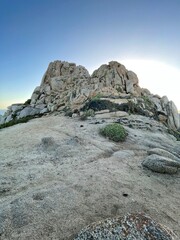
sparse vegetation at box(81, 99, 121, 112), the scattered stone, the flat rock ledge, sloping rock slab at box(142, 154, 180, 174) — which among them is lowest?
sloping rock slab at box(142, 154, 180, 174)

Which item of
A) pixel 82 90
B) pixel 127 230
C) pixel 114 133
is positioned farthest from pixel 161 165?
pixel 82 90

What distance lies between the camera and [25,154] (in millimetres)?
11906

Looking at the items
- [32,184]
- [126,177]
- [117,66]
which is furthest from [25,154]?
[117,66]

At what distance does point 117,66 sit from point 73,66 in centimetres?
1233

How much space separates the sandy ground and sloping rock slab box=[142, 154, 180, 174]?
35 centimetres

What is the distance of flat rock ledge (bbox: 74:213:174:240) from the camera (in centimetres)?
435

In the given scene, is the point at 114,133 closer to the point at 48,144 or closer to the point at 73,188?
the point at 48,144

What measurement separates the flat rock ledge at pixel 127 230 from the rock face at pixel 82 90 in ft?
80.2

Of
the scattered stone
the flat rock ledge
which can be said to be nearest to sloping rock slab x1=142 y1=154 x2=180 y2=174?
the scattered stone

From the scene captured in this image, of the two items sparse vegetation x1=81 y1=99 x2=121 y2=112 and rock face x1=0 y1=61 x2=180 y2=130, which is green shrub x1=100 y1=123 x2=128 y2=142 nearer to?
sparse vegetation x1=81 y1=99 x2=121 y2=112

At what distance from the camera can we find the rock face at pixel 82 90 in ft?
107

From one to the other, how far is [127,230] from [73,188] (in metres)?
3.71

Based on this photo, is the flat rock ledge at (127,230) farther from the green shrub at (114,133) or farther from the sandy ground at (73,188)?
the green shrub at (114,133)

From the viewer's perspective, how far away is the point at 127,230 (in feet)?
14.6
